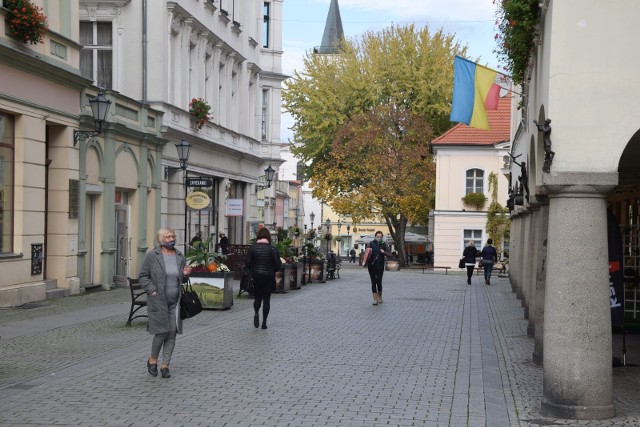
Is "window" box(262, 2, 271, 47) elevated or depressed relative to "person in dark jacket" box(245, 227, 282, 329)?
elevated

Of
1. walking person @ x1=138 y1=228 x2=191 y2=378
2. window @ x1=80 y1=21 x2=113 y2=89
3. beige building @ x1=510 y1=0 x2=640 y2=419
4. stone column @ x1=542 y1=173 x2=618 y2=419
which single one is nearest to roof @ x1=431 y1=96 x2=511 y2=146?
window @ x1=80 y1=21 x2=113 y2=89

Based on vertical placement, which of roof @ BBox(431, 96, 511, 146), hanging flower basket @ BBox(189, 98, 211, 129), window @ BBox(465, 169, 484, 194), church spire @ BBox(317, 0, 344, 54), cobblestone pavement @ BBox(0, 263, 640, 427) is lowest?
cobblestone pavement @ BBox(0, 263, 640, 427)

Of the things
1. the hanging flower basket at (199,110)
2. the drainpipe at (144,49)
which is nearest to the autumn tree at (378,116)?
the hanging flower basket at (199,110)

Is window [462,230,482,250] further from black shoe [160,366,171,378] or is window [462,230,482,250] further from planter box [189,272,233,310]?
black shoe [160,366,171,378]

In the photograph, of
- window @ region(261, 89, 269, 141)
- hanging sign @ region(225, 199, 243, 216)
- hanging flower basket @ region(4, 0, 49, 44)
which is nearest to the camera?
hanging flower basket @ region(4, 0, 49, 44)

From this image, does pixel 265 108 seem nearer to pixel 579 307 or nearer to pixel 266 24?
pixel 266 24

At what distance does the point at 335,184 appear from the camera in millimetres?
59969

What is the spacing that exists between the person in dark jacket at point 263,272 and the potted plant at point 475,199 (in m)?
38.9

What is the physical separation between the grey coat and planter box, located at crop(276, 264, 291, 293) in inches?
607

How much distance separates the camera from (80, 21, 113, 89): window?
31.3m

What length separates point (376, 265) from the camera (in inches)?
909

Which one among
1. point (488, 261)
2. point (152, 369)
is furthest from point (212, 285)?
point (488, 261)

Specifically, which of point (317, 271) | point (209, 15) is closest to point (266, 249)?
point (317, 271)

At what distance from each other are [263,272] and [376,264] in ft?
21.8
